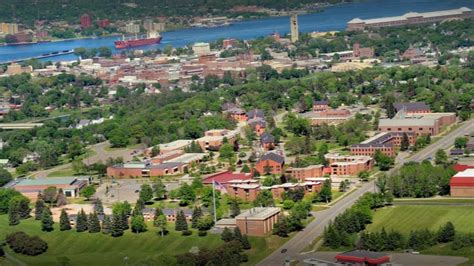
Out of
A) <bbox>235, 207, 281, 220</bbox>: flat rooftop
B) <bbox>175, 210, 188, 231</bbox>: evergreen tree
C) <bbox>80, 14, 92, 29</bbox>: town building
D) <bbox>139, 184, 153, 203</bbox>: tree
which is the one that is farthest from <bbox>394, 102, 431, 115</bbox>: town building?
<bbox>80, 14, 92, 29</bbox>: town building

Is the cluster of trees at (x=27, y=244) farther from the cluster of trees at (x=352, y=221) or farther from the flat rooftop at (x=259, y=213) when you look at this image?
the cluster of trees at (x=352, y=221)

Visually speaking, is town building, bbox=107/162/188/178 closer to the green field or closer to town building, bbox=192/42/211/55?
the green field

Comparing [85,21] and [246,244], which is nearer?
[246,244]

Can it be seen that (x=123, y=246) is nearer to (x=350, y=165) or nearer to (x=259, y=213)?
(x=259, y=213)

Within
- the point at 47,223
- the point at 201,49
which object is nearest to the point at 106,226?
the point at 47,223

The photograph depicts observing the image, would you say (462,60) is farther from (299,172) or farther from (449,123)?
(299,172)

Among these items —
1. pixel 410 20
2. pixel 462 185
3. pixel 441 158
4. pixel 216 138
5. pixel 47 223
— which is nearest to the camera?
pixel 47 223

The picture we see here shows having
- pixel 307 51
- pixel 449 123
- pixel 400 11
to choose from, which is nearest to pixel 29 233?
pixel 449 123
